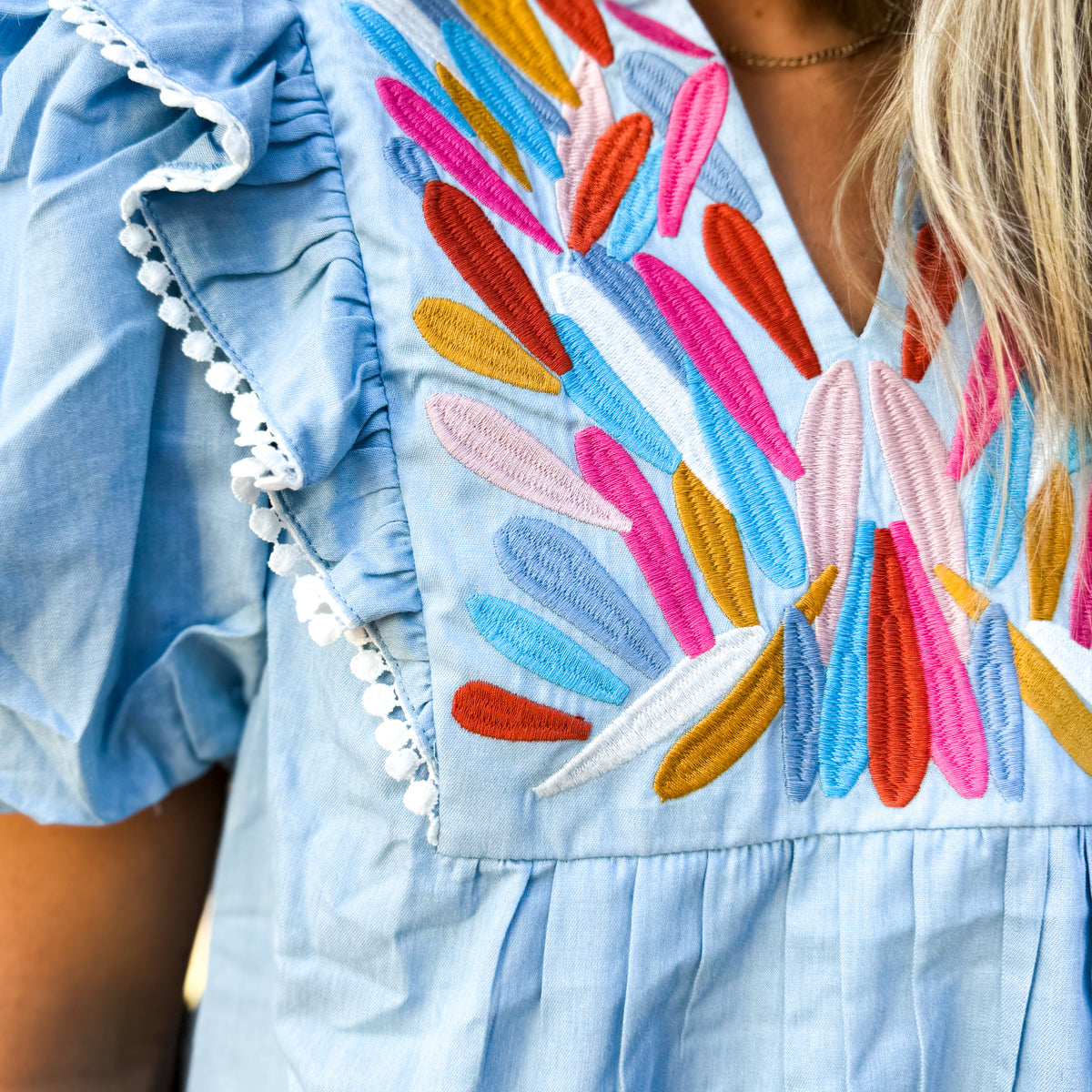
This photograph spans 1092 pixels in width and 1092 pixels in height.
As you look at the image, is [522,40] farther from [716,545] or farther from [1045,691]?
[1045,691]

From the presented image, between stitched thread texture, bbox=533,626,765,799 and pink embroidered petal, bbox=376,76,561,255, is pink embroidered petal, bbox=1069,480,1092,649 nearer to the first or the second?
stitched thread texture, bbox=533,626,765,799

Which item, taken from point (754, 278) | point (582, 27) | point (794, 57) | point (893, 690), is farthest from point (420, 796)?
point (794, 57)

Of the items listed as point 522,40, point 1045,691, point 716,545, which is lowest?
point 1045,691

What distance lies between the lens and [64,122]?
0.44 meters

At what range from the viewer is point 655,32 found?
63 centimetres

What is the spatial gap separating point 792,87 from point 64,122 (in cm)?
52

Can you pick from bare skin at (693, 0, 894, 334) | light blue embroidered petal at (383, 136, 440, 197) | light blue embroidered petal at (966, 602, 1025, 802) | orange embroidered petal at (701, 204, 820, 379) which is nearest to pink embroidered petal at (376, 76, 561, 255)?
light blue embroidered petal at (383, 136, 440, 197)

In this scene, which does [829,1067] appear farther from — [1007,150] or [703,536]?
[1007,150]

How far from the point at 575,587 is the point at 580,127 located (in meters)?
0.31

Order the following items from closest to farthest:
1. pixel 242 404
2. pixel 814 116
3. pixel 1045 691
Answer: pixel 242 404, pixel 1045 691, pixel 814 116

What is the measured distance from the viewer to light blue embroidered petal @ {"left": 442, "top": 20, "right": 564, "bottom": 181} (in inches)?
21.8

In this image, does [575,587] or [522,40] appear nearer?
[575,587]

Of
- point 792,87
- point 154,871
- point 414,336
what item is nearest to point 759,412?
point 414,336

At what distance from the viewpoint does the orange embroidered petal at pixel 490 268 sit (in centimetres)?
50
